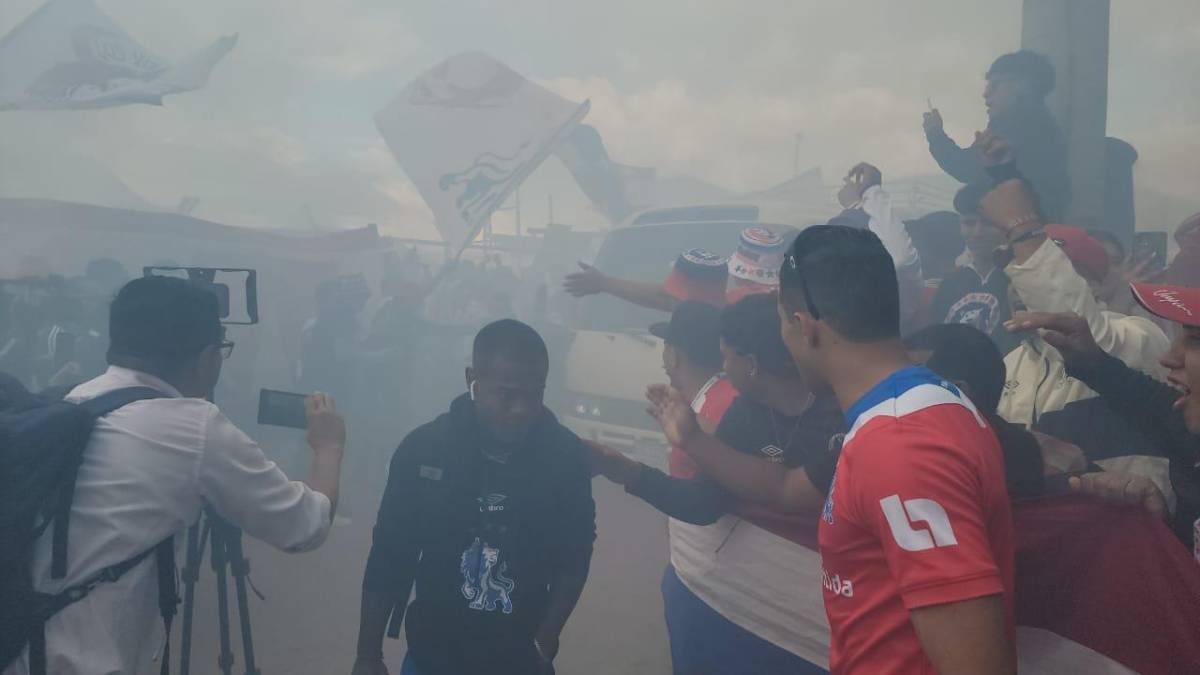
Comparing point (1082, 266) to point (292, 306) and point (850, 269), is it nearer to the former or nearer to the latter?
point (850, 269)

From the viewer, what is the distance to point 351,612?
15.9 ft

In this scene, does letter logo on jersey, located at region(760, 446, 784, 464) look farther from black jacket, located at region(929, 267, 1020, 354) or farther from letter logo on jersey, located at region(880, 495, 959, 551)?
black jacket, located at region(929, 267, 1020, 354)

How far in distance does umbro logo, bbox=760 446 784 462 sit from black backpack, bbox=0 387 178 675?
175 centimetres

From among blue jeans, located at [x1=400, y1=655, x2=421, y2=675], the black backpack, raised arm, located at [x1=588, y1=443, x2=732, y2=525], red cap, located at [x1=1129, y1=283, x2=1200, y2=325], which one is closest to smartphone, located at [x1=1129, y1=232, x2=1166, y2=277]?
red cap, located at [x1=1129, y1=283, x2=1200, y2=325]

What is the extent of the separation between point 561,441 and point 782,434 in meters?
0.73

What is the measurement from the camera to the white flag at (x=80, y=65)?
633cm

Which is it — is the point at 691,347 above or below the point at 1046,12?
below

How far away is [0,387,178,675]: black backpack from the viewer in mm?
1580

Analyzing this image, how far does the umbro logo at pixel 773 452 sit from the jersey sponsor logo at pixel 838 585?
29.6 inches

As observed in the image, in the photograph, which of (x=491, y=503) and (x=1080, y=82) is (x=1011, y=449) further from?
(x=1080, y=82)

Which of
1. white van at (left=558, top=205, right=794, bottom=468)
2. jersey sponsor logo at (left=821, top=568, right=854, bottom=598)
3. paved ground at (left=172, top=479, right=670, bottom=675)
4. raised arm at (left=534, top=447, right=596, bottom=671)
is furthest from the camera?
white van at (left=558, top=205, right=794, bottom=468)

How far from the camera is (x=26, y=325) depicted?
6531 millimetres

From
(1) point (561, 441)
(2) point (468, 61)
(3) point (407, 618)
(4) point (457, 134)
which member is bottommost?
(3) point (407, 618)

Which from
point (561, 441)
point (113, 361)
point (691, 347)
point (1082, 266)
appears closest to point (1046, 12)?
point (1082, 266)
